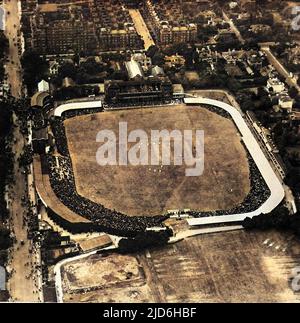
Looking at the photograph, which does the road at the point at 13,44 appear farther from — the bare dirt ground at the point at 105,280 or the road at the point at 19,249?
the bare dirt ground at the point at 105,280

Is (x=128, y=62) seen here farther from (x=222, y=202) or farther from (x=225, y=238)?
(x=225, y=238)

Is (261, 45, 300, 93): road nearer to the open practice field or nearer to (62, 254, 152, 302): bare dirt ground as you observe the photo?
the open practice field

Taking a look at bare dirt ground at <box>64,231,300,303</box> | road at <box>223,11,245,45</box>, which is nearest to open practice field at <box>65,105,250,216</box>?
bare dirt ground at <box>64,231,300,303</box>

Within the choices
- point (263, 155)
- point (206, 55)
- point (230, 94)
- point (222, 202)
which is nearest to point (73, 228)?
point (222, 202)

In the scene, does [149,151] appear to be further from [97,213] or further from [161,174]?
[97,213]

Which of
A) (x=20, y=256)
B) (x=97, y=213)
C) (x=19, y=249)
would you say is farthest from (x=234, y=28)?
(x=20, y=256)

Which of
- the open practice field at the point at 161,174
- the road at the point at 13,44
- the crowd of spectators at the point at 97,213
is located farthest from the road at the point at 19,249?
the open practice field at the point at 161,174
